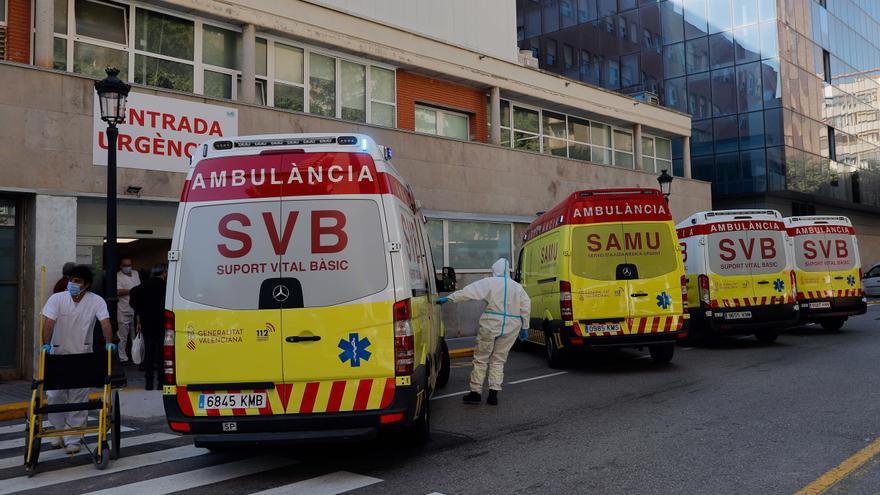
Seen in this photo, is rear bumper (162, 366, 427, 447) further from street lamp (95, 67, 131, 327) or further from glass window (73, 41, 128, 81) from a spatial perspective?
glass window (73, 41, 128, 81)

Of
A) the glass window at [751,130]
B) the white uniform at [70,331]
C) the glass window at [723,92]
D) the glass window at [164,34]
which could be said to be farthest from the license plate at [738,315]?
the glass window at [723,92]

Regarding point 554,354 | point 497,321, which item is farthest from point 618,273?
point 497,321

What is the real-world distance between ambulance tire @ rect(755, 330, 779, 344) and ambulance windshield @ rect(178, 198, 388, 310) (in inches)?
441

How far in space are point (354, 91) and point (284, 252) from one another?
12.1 meters

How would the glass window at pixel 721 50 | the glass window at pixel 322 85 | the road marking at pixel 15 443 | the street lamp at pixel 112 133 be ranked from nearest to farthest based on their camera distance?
the road marking at pixel 15 443 < the street lamp at pixel 112 133 < the glass window at pixel 322 85 < the glass window at pixel 721 50

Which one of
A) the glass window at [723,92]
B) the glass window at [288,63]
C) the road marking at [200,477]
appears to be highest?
the glass window at [723,92]

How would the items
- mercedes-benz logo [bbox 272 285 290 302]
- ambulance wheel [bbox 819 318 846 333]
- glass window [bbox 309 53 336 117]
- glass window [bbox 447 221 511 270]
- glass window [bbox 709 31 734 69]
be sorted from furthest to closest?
1. glass window [bbox 709 31 734 69]
2. glass window [bbox 447 221 511 270]
3. ambulance wheel [bbox 819 318 846 333]
4. glass window [bbox 309 53 336 117]
5. mercedes-benz logo [bbox 272 285 290 302]

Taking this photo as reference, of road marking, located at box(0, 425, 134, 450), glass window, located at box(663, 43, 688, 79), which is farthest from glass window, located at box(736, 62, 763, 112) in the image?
road marking, located at box(0, 425, 134, 450)

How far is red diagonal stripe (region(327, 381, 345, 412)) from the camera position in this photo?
17.1ft

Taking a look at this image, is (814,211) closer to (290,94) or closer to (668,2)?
(668,2)

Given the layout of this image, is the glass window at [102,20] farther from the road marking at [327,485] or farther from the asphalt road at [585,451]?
the road marking at [327,485]

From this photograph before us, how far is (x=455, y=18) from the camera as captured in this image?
62.9 feet

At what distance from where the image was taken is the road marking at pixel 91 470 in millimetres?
5414

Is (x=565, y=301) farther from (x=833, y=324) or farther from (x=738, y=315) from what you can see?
(x=833, y=324)
